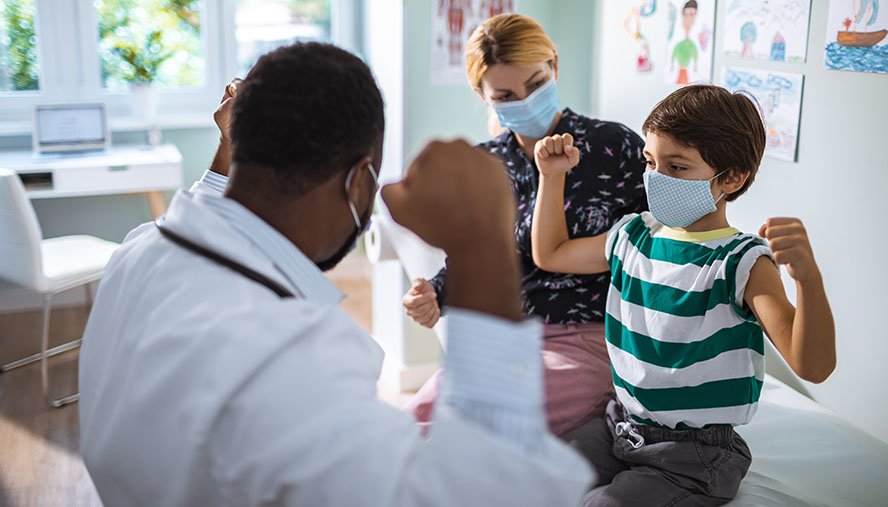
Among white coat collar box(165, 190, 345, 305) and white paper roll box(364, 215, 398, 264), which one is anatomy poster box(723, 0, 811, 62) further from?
white coat collar box(165, 190, 345, 305)

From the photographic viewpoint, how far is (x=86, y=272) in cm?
289

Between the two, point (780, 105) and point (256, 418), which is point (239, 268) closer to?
point (256, 418)

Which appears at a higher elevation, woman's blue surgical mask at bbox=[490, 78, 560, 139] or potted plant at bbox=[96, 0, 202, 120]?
potted plant at bbox=[96, 0, 202, 120]

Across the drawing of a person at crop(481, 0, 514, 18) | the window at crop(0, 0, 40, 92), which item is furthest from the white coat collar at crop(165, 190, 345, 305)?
the window at crop(0, 0, 40, 92)

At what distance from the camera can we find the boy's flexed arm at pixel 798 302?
3.44ft

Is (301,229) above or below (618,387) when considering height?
above

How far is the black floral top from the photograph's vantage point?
1661 millimetres

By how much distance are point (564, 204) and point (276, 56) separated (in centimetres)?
94

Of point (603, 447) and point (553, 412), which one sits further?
point (553, 412)

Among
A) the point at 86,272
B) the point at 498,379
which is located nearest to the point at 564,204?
the point at 498,379

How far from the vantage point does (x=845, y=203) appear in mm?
1786

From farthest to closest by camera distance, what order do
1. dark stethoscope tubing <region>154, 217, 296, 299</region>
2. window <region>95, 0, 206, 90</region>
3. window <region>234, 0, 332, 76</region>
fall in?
window <region>234, 0, 332, 76</region> < window <region>95, 0, 206, 90</region> < dark stethoscope tubing <region>154, 217, 296, 299</region>

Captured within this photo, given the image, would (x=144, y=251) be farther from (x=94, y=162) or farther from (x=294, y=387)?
(x=94, y=162)

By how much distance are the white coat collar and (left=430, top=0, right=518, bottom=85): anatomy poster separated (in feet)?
6.75
